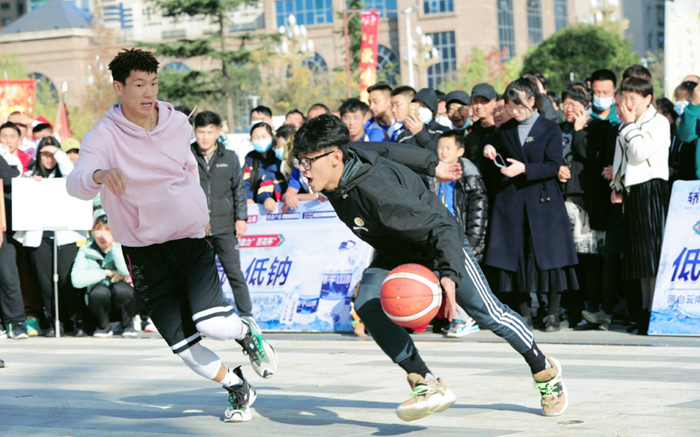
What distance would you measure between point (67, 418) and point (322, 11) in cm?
10382

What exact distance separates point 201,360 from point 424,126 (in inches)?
228

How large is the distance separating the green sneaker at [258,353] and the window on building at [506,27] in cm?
9544

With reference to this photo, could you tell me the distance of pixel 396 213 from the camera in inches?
241

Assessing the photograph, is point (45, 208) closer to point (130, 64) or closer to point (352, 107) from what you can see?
point (352, 107)

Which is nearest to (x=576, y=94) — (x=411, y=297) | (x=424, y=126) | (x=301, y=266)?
(x=424, y=126)

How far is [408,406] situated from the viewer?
6.18 m

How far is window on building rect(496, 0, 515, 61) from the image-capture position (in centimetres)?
10138

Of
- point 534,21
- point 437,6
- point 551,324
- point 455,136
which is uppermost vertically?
point 437,6

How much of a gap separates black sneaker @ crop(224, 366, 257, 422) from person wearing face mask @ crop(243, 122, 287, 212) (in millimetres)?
6443

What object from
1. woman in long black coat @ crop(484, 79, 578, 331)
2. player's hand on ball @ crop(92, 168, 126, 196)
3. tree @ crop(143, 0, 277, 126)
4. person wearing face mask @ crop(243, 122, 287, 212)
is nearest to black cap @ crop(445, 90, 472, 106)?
woman in long black coat @ crop(484, 79, 578, 331)

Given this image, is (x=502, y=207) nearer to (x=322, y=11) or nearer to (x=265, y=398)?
(x=265, y=398)

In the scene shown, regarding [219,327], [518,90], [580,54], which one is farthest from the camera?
[580,54]

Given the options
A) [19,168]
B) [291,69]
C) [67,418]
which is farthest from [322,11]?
[67,418]

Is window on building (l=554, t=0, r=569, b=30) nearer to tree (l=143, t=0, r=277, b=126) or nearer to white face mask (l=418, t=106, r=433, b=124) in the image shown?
tree (l=143, t=0, r=277, b=126)
